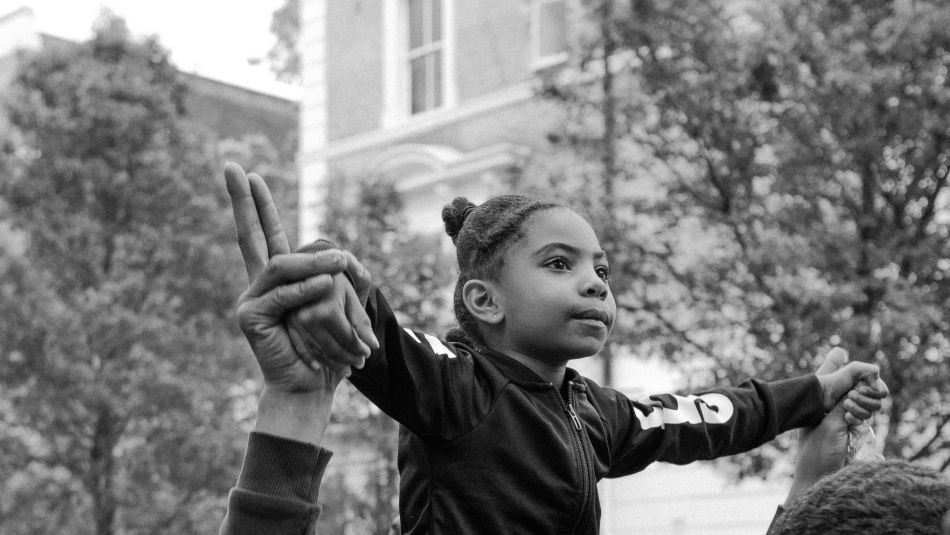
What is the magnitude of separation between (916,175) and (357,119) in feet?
32.9

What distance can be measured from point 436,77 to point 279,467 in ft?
48.5

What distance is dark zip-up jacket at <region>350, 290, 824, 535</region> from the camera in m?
2.85

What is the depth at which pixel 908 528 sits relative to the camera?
2.05 m

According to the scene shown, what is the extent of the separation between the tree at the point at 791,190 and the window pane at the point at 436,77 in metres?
7.30

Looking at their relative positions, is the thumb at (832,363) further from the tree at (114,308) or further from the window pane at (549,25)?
the window pane at (549,25)

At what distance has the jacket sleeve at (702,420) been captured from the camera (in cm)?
356

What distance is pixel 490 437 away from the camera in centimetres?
308

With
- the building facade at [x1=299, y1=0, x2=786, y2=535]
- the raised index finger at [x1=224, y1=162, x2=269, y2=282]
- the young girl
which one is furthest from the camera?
the building facade at [x1=299, y1=0, x2=786, y2=535]

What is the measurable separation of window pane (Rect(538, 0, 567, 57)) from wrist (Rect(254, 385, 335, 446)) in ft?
42.0

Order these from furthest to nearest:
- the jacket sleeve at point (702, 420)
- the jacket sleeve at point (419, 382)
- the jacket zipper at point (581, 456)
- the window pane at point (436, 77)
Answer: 1. the window pane at point (436, 77)
2. the jacket sleeve at point (702, 420)
3. the jacket zipper at point (581, 456)
4. the jacket sleeve at point (419, 382)

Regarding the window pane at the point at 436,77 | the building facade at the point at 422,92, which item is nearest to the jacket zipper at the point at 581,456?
the building facade at the point at 422,92

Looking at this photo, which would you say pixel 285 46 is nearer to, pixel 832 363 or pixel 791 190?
pixel 791 190

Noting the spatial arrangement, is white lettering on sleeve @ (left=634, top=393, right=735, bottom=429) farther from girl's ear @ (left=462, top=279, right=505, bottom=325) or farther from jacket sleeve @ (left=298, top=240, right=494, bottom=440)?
jacket sleeve @ (left=298, top=240, right=494, bottom=440)

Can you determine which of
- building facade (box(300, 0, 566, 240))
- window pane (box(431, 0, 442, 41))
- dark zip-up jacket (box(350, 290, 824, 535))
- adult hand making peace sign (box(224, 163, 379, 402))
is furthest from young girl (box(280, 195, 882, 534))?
window pane (box(431, 0, 442, 41))
